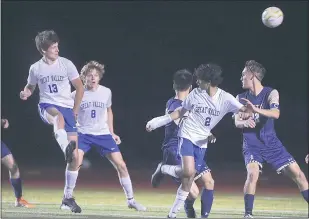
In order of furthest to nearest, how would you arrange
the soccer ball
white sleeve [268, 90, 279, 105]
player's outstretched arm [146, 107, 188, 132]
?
the soccer ball, white sleeve [268, 90, 279, 105], player's outstretched arm [146, 107, 188, 132]

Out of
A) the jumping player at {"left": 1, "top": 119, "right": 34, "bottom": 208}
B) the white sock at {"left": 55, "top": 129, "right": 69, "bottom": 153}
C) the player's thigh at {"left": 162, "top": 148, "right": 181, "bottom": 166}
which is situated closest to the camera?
the white sock at {"left": 55, "top": 129, "right": 69, "bottom": 153}

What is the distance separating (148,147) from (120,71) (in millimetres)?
1856

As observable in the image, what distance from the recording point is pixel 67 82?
8.44 meters

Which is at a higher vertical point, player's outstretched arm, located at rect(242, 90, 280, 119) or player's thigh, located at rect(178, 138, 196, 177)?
player's outstretched arm, located at rect(242, 90, 280, 119)

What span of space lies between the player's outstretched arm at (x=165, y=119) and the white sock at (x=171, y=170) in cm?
55

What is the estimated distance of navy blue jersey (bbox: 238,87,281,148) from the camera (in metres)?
8.27

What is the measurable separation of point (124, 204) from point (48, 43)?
8.44 feet

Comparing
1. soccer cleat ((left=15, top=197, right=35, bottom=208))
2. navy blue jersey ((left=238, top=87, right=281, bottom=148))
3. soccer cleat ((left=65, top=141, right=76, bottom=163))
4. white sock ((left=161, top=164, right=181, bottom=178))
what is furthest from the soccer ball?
soccer cleat ((left=15, top=197, right=35, bottom=208))

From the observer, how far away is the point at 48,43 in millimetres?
8234

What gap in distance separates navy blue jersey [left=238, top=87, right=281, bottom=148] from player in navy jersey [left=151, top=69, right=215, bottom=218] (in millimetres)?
546

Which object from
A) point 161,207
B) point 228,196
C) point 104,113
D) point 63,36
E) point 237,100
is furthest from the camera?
point 63,36

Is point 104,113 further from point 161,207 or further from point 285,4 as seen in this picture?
point 285,4

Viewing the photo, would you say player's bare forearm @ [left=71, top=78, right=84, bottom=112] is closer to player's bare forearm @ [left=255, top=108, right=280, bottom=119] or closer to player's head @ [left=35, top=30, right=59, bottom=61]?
player's head @ [left=35, top=30, right=59, bottom=61]

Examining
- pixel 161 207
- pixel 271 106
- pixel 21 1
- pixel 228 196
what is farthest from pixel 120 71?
pixel 271 106
